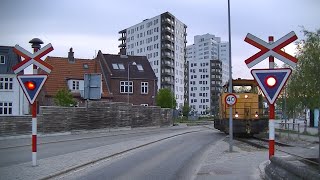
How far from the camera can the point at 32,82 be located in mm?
13844

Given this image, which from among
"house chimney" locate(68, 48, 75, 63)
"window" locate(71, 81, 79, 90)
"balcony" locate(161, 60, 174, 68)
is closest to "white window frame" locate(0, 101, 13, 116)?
"window" locate(71, 81, 79, 90)

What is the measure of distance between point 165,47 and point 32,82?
115 meters

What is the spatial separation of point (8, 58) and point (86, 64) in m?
15.8

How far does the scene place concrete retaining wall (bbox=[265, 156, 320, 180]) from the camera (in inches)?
279

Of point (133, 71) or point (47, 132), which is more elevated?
point (133, 71)

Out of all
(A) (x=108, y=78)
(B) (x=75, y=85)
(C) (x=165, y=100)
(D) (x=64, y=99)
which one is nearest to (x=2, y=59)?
(D) (x=64, y=99)

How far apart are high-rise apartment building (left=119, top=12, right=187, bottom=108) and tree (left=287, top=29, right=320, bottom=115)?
309 feet

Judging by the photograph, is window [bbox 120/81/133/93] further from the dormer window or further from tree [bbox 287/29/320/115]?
tree [bbox 287/29/320/115]

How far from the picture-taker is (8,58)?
57500 mm

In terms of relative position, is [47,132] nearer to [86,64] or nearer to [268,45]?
[268,45]

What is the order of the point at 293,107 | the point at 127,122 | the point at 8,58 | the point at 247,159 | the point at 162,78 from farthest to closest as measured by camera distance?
the point at 162,78 < the point at 8,58 < the point at 127,122 < the point at 293,107 < the point at 247,159

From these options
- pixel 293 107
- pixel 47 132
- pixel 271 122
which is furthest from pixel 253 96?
pixel 271 122

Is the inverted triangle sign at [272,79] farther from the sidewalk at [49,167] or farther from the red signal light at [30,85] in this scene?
the red signal light at [30,85]

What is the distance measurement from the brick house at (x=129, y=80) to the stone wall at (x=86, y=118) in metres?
17.3
